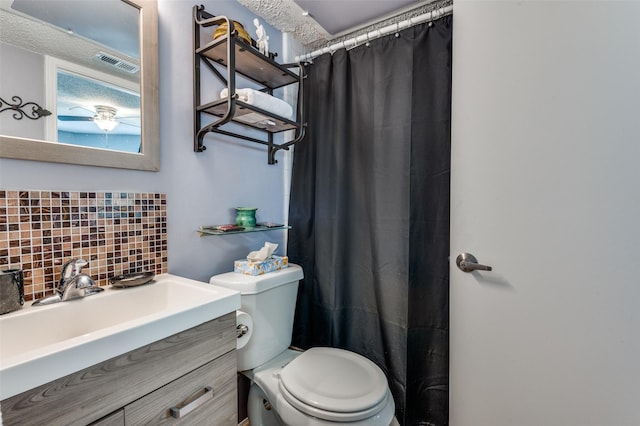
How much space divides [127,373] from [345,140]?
1.31m

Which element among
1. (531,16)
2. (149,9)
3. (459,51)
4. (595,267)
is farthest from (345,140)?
(595,267)

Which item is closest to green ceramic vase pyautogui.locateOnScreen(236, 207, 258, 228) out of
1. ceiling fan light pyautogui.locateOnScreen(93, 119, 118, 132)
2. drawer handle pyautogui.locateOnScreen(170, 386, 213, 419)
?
ceiling fan light pyautogui.locateOnScreen(93, 119, 118, 132)

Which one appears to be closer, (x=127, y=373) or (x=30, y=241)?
(x=127, y=373)

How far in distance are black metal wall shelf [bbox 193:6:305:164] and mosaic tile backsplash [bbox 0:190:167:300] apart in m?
0.37

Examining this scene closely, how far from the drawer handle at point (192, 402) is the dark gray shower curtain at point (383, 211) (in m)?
0.83

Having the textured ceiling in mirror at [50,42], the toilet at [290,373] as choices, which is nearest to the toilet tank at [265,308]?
the toilet at [290,373]

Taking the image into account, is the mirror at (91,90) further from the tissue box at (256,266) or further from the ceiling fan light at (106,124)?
the tissue box at (256,266)

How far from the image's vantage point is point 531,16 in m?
0.84

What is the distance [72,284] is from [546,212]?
142 centimetres

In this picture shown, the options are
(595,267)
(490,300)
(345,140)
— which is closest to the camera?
(595,267)

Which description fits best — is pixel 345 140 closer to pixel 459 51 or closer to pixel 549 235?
pixel 459 51

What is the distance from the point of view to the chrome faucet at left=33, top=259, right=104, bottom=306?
0.80 metres

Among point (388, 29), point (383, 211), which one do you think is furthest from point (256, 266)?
point (388, 29)

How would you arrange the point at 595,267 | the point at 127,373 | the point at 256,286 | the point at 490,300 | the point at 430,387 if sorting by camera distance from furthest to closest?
the point at 430,387 < the point at 256,286 < the point at 490,300 < the point at 595,267 < the point at 127,373
